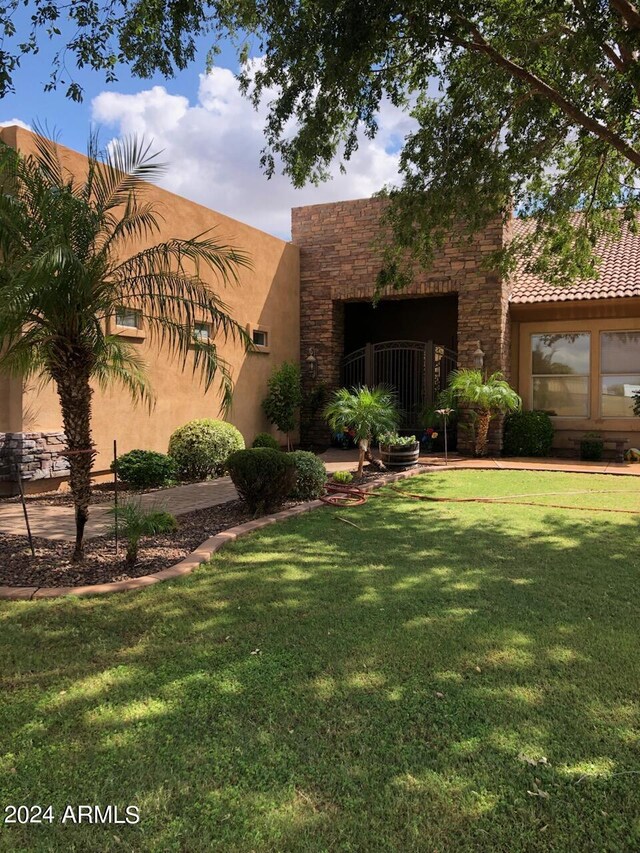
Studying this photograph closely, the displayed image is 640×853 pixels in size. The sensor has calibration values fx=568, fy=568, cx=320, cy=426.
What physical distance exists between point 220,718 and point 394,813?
3.01 ft

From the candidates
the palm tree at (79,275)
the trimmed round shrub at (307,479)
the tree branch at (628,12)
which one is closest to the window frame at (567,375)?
the trimmed round shrub at (307,479)

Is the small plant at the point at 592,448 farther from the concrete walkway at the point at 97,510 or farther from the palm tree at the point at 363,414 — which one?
the concrete walkway at the point at 97,510

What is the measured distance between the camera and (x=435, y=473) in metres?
11.0

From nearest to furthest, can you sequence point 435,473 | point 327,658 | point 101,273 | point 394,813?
point 394,813 → point 327,658 → point 101,273 → point 435,473

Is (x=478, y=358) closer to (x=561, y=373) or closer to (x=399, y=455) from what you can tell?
(x=561, y=373)

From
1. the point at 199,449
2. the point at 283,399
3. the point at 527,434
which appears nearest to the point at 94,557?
the point at 199,449

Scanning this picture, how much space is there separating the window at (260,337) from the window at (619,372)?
327 inches

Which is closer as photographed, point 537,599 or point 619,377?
point 537,599

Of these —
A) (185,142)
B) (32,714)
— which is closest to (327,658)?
(32,714)

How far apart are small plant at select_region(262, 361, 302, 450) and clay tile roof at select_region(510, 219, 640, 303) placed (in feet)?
19.1

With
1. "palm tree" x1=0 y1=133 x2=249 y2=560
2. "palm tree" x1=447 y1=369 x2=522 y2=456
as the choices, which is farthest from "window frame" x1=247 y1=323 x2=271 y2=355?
"palm tree" x1=0 y1=133 x2=249 y2=560

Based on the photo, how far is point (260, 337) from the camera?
45.6 feet

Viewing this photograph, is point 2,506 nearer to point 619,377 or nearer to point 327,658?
point 327,658

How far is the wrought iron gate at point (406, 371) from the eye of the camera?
14727 mm
